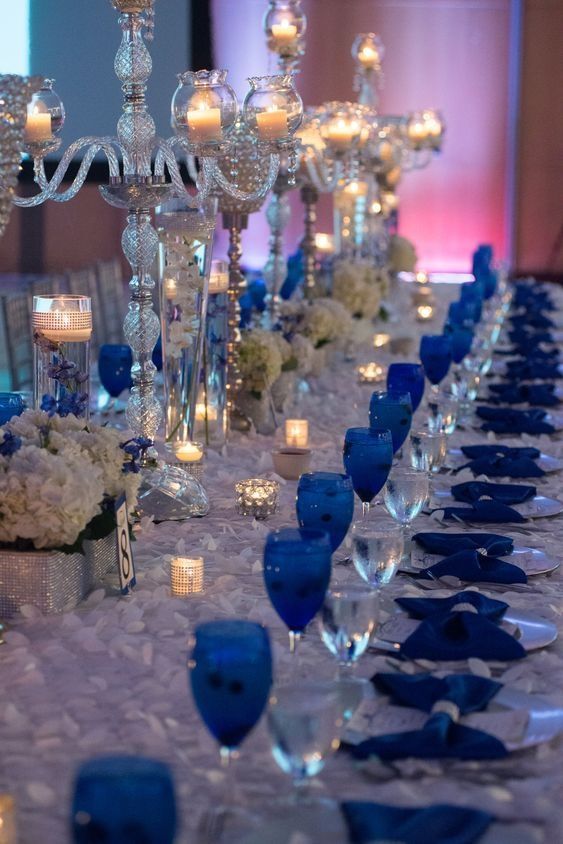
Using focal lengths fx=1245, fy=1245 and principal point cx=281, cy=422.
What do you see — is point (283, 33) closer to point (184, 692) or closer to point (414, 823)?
point (184, 692)

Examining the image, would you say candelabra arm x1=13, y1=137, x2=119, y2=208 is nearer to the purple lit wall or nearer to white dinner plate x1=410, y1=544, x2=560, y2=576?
white dinner plate x1=410, y1=544, x2=560, y2=576

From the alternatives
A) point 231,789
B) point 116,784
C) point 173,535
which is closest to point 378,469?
point 173,535

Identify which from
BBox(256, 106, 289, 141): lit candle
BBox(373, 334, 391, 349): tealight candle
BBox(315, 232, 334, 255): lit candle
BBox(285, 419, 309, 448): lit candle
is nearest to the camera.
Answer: BBox(256, 106, 289, 141): lit candle

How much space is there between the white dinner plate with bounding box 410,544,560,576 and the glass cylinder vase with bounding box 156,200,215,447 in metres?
0.93

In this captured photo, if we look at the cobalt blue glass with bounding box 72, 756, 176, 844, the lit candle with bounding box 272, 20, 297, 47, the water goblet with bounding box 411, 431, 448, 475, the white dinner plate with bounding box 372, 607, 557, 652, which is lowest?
the white dinner plate with bounding box 372, 607, 557, 652

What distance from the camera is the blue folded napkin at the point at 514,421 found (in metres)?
3.23

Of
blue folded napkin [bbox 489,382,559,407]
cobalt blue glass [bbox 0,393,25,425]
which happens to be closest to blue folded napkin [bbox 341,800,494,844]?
cobalt blue glass [bbox 0,393,25,425]

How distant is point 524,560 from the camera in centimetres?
206

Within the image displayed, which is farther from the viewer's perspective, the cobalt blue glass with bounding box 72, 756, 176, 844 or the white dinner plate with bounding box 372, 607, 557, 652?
the white dinner plate with bounding box 372, 607, 557, 652

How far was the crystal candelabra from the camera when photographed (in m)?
2.43

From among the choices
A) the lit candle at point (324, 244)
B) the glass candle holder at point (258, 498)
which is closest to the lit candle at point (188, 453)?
the glass candle holder at point (258, 498)

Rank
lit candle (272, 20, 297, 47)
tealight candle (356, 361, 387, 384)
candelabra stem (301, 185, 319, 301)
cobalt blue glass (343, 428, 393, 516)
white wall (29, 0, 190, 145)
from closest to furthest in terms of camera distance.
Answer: cobalt blue glass (343, 428, 393, 516), tealight candle (356, 361, 387, 384), lit candle (272, 20, 297, 47), candelabra stem (301, 185, 319, 301), white wall (29, 0, 190, 145)

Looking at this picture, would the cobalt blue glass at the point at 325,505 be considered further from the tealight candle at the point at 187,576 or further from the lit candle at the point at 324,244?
the lit candle at the point at 324,244

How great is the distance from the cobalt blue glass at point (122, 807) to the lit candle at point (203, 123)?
171 cm
